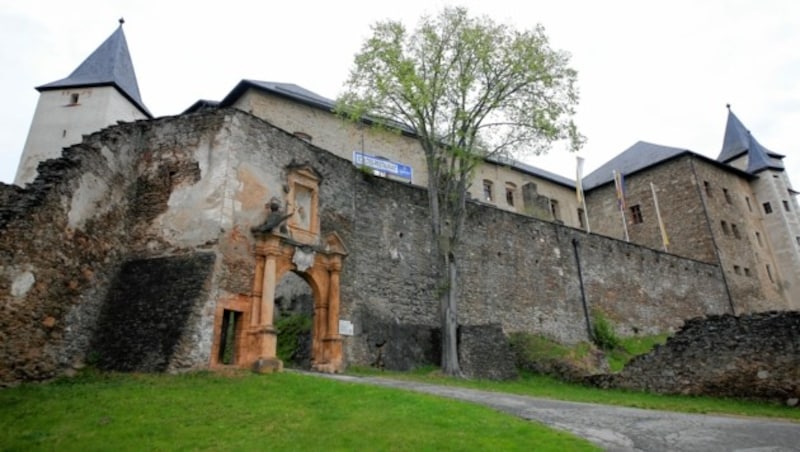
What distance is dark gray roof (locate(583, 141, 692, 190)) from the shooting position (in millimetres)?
37469

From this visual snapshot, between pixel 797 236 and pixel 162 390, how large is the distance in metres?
43.2

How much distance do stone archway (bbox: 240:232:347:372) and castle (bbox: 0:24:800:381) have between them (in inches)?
1.8

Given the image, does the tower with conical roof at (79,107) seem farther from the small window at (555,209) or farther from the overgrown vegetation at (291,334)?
the small window at (555,209)

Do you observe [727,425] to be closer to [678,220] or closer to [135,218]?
[135,218]

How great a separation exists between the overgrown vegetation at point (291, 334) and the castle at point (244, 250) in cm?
104

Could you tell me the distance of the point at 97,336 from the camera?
12.9m

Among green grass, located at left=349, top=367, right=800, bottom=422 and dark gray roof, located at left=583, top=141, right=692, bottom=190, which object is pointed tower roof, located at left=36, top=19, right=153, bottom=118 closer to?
green grass, located at left=349, top=367, right=800, bottom=422

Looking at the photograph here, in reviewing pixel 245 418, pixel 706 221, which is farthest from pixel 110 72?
pixel 706 221

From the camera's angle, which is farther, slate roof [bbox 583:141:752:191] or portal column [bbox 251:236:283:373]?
slate roof [bbox 583:141:752:191]

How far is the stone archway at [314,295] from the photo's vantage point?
13.0m

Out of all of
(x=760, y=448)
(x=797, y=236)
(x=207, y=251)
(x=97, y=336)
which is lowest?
(x=760, y=448)

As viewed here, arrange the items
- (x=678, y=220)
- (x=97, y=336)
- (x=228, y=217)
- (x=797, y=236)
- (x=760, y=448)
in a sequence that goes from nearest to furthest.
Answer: (x=760, y=448) → (x=97, y=336) → (x=228, y=217) → (x=678, y=220) → (x=797, y=236)

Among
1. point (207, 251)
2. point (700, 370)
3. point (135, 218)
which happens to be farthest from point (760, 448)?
point (135, 218)

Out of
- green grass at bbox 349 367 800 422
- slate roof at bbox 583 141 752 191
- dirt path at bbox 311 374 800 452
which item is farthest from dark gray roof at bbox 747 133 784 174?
dirt path at bbox 311 374 800 452
